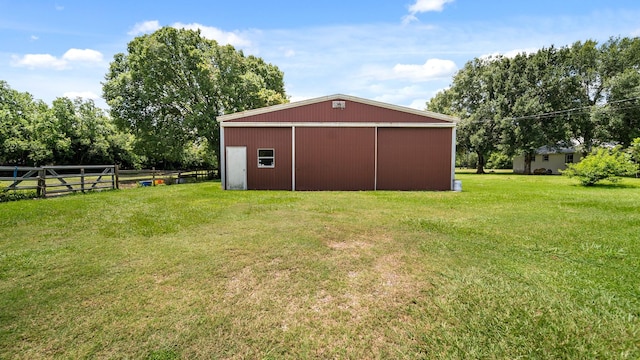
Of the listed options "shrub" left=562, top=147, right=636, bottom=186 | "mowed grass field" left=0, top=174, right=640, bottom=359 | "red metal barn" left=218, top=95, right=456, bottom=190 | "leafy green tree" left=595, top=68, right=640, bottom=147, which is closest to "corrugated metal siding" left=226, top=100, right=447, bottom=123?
"red metal barn" left=218, top=95, right=456, bottom=190

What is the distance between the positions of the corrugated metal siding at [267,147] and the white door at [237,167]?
0.17 meters

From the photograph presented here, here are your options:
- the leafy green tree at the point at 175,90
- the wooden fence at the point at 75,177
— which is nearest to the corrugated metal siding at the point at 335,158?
Answer: the wooden fence at the point at 75,177

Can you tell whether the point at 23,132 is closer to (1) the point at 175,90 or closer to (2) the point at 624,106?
(1) the point at 175,90

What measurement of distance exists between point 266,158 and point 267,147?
48 centimetres

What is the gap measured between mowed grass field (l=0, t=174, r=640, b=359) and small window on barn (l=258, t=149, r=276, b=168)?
273 inches

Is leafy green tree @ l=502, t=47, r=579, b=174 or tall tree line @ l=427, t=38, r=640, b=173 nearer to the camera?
tall tree line @ l=427, t=38, r=640, b=173

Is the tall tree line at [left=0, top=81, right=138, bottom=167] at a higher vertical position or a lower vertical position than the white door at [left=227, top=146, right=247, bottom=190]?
higher

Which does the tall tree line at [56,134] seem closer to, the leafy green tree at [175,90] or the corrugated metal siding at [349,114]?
the leafy green tree at [175,90]

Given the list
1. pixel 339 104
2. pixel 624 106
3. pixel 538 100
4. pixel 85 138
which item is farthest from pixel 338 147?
pixel 85 138

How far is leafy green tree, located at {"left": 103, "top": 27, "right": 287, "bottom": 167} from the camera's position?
20.1m

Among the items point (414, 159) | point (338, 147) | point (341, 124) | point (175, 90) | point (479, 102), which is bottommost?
point (414, 159)

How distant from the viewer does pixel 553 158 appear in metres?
30.3

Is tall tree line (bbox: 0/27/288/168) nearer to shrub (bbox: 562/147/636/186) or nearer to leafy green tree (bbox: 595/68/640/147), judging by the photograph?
shrub (bbox: 562/147/636/186)

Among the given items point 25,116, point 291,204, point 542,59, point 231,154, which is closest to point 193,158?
point 25,116
